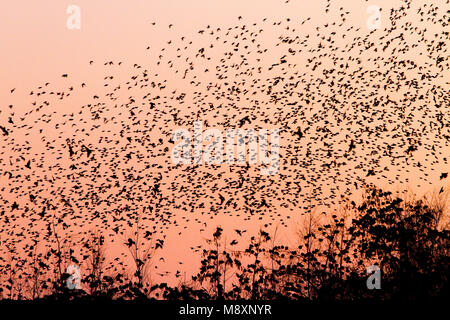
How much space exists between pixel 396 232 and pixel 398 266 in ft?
6.03

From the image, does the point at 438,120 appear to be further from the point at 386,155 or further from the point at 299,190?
the point at 299,190

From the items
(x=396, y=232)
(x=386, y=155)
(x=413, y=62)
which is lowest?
(x=396, y=232)

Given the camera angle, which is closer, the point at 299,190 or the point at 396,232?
the point at 299,190

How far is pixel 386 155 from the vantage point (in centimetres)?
2875

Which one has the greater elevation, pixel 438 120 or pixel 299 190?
pixel 438 120

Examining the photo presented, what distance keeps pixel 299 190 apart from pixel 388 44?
24.7 ft

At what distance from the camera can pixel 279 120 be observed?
1164 inches
